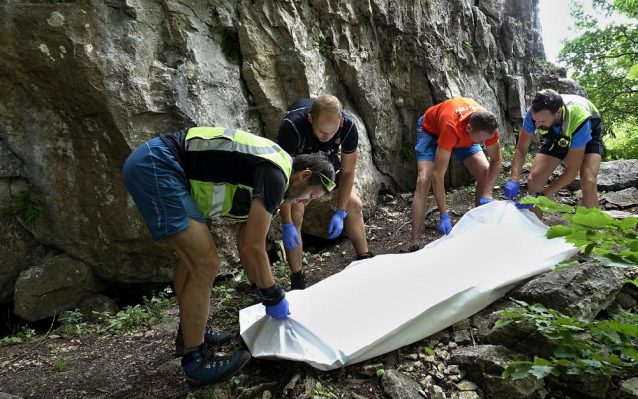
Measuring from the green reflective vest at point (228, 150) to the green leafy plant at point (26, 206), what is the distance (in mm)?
2633

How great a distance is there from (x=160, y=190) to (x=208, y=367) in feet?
3.54

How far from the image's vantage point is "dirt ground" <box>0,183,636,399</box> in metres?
2.23

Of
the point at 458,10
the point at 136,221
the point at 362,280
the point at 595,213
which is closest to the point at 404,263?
the point at 362,280

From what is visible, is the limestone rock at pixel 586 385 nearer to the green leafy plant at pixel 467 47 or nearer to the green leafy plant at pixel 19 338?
the green leafy plant at pixel 19 338

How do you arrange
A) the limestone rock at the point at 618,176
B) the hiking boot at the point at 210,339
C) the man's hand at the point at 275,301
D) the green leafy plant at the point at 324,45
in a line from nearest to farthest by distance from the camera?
the man's hand at the point at 275,301
the hiking boot at the point at 210,339
the green leafy plant at the point at 324,45
the limestone rock at the point at 618,176

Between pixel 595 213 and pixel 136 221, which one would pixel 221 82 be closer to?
pixel 136 221

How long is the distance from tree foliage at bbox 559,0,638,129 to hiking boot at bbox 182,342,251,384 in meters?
13.6

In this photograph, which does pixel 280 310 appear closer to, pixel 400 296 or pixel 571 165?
pixel 400 296

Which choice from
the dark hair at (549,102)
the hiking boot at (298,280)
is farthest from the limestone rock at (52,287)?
the dark hair at (549,102)

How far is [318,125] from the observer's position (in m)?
3.21

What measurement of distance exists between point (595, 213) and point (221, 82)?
4100mm

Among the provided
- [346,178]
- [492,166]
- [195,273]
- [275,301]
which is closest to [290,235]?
[346,178]

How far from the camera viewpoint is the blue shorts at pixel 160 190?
7.33ft

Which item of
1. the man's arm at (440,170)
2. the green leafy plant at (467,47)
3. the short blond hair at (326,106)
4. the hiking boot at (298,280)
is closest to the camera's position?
the short blond hair at (326,106)
